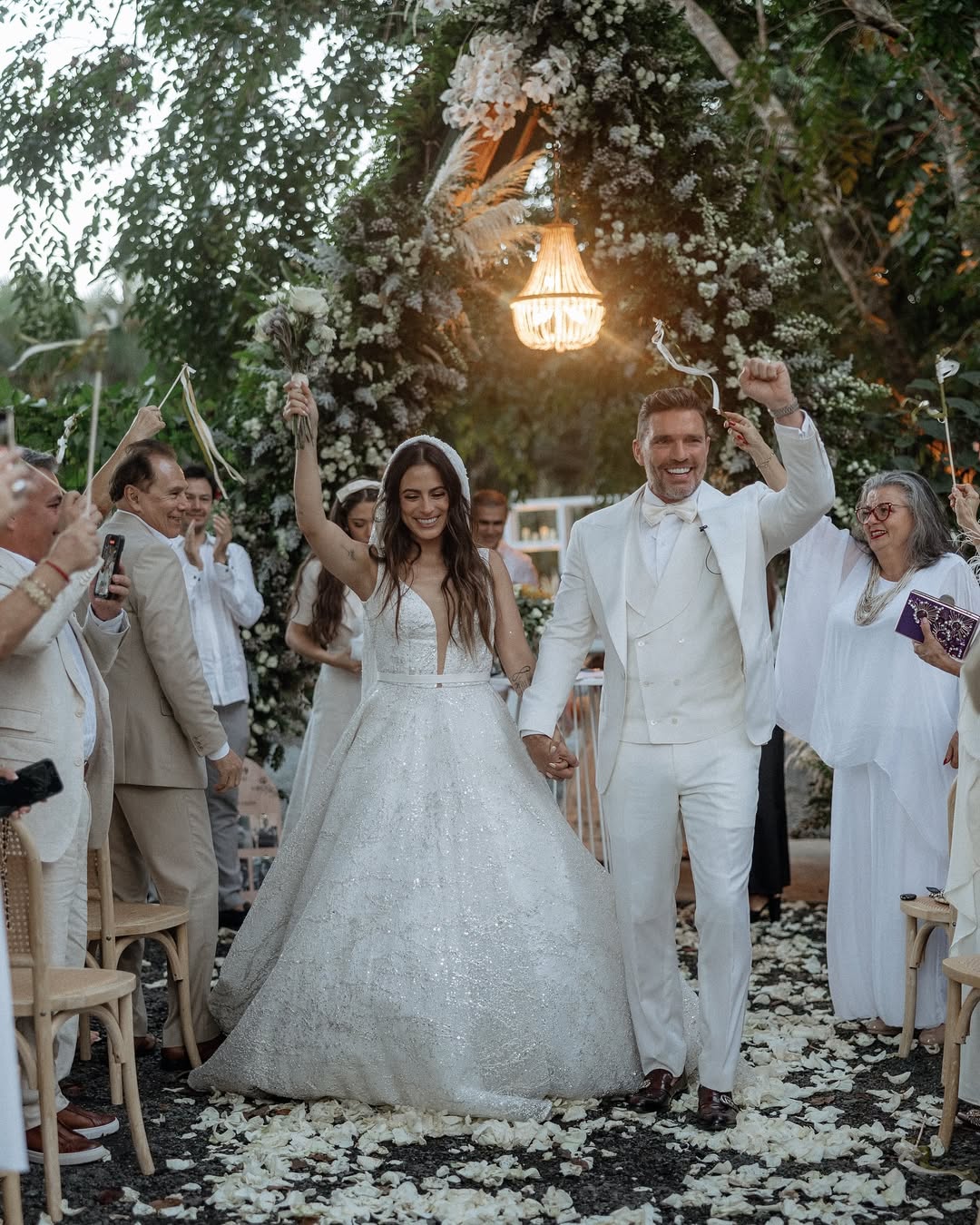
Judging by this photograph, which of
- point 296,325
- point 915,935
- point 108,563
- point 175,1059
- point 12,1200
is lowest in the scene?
point 175,1059

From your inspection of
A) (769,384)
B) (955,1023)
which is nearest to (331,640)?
(769,384)

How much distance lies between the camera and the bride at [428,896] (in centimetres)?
404

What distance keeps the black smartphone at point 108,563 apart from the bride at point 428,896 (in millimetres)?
563

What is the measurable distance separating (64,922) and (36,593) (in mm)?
1023

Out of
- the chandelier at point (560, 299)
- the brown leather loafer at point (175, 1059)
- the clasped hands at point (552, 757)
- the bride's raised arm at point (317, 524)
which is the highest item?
the chandelier at point (560, 299)

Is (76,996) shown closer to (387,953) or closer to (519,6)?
(387,953)

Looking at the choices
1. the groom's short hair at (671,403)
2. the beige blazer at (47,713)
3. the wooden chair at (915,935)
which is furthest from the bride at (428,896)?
the wooden chair at (915,935)

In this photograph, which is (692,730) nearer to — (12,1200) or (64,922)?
(64,922)

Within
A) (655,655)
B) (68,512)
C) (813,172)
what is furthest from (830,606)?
(813,172)

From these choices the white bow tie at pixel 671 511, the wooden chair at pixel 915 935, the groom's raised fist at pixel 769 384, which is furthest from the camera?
the wooden chair at pixel 915 935

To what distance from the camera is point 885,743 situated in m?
5.26

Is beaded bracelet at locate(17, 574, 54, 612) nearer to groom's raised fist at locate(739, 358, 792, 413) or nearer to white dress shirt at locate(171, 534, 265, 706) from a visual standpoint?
groom's raised fist at locate(739, 358, 792, 413)

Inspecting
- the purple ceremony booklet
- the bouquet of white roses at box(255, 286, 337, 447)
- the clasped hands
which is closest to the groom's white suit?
the clasped hands

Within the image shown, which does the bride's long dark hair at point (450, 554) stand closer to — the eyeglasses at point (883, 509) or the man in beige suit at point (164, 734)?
the man in beige suit at point (164, 734)
